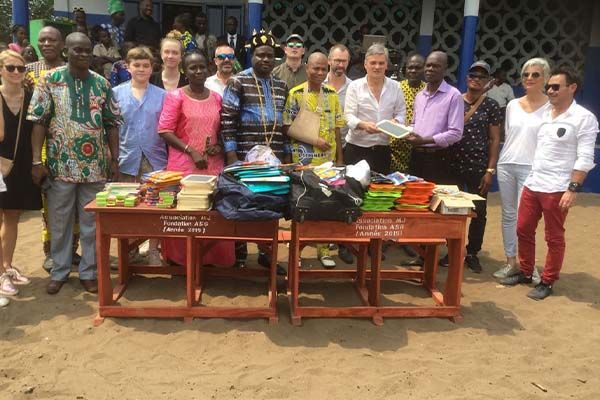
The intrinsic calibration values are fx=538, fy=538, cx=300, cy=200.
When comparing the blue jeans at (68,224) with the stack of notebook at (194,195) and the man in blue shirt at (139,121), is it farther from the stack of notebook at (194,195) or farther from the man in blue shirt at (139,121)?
the stack of notebook at (194,195)

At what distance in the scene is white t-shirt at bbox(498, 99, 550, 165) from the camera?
477 centimetres

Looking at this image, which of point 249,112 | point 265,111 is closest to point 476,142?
point 265,111

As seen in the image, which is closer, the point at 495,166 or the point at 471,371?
the point at 471,371

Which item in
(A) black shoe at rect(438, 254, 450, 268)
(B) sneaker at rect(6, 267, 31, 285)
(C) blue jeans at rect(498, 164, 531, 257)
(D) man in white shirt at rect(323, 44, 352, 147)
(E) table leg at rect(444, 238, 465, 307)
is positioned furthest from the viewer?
(A) black shoe at rect(438, 254, 450, 268)

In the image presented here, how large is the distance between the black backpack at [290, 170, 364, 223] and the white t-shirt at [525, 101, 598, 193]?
1843 mm

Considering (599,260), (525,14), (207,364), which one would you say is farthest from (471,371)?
(525,14)

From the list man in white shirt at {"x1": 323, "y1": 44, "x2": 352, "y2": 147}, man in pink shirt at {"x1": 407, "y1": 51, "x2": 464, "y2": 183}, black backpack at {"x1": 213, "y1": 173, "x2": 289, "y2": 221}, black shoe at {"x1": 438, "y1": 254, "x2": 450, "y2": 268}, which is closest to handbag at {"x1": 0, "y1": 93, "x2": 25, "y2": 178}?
black backpack at {"x1": 213, "y1": 173, "x2": 289, "y2": 221}

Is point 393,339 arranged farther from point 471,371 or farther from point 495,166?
point 495,166

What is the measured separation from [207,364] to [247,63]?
21.9 feet

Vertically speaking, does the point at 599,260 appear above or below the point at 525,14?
below

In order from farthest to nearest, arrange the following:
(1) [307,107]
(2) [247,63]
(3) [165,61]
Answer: (2) [247,63]
(3) [165,61]
(1) [307,107]

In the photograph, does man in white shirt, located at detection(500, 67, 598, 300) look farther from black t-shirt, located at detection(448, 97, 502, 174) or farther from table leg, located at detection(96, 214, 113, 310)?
table leg, located at detection(96, 214, 113, 310)

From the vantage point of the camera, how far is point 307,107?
4.55 meters

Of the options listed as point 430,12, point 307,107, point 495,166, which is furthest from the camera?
point 430,12
